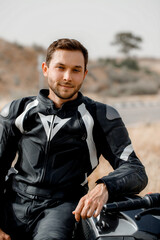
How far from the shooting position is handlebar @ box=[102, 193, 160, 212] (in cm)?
125

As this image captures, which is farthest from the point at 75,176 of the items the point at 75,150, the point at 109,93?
the point at 109,93

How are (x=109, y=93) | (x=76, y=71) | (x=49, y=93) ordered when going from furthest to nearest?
(x=109, y=93), (x=49, y=93), (x=76, y=71)

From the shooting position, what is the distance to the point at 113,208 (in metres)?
1.25

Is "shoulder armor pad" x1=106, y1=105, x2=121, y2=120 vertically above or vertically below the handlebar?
above

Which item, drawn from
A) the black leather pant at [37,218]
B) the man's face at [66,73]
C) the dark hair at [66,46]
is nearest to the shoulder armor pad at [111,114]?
the man's face at [66,73]

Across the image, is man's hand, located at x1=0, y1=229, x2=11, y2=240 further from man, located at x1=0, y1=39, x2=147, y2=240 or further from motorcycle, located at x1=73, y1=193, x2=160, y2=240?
motorcycle, located at x1=73, y1=193, x2=160, y2=240

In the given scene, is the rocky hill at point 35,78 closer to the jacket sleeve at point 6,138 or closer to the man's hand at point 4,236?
the jacket sleeve at point 6,138

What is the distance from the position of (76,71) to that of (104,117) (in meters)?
0.32

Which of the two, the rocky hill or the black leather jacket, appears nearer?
the black leather jacket

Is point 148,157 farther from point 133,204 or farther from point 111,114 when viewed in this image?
point 133,204

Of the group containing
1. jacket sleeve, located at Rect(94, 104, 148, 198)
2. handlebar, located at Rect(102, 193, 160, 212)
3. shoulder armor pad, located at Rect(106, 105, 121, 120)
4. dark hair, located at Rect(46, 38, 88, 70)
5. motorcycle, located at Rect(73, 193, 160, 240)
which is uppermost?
dark hair, located at Rect(46, 38, 88, 70)

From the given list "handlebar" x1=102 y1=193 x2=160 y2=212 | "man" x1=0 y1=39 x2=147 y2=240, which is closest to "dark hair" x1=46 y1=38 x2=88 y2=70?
"man" x1=0 y1=39 x2=147 y2=240

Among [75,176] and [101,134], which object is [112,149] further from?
[75,176]

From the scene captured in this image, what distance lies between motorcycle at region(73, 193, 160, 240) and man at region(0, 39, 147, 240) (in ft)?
0.73
